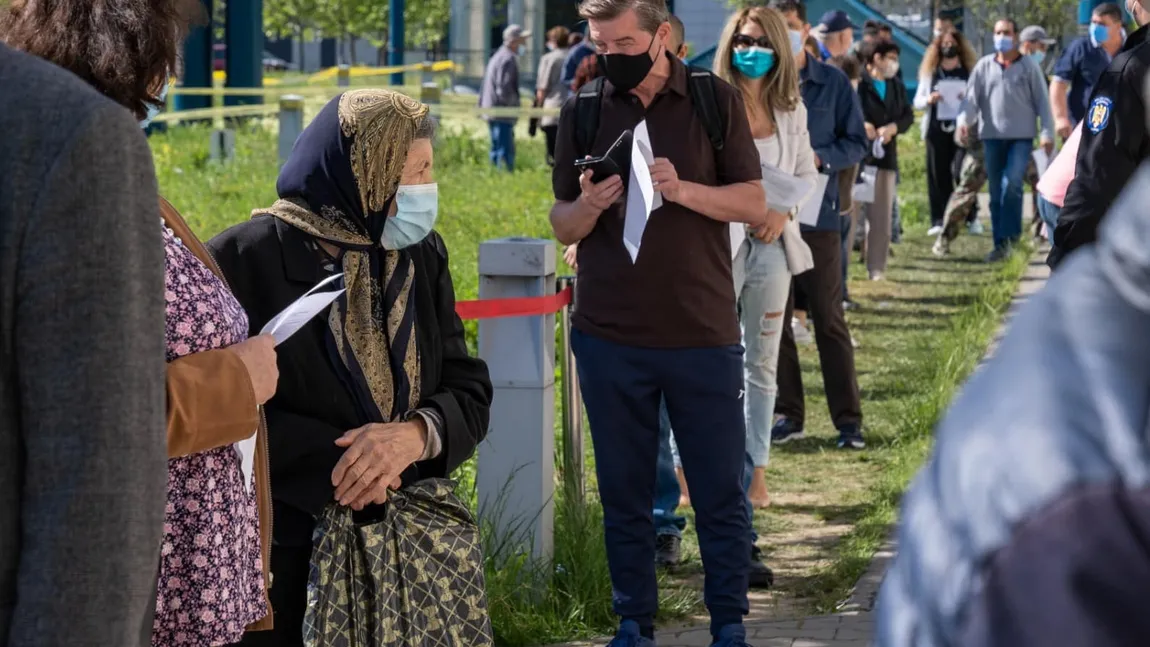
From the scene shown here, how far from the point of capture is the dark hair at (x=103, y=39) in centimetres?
261

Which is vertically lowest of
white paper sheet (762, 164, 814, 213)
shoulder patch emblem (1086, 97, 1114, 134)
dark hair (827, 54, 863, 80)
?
white paper sheet (762, 164, 814, 213)

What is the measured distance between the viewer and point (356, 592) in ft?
11.4

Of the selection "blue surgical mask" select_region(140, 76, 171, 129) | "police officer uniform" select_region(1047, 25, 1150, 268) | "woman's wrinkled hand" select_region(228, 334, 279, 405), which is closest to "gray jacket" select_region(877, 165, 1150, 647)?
"woman's wrinkled hand" select_region(228, 334, 279, 405)

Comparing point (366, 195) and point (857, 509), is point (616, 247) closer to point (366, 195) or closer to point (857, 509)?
point (366, 195)

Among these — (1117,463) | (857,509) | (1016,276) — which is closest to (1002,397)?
(1117,463)

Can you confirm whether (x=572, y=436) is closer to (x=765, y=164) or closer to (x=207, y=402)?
(x=765, y=164)

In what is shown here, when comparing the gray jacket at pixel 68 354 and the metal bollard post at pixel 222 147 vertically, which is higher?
the gray jacket at pixel 68 354

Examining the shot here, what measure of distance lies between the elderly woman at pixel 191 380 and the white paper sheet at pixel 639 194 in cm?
181

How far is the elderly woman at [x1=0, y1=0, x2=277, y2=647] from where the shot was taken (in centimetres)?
261

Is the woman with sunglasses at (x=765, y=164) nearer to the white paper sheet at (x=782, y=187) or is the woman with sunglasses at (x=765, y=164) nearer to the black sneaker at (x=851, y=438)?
the white paper sheet at (x=782, y=187)

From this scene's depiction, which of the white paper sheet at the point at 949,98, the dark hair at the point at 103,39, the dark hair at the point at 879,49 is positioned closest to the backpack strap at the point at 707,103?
the dark hair at the point at 103,39

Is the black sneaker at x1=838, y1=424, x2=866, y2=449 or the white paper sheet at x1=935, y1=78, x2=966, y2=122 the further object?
the white paper sheet at x1=935, y1=78, x2=966, y2=122

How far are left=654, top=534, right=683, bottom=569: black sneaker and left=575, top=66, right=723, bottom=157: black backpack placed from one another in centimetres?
174

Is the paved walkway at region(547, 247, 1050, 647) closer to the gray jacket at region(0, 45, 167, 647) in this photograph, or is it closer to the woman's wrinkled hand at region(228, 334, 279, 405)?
the woman's wrinkled hand at region(228, 334, 279, 405)
